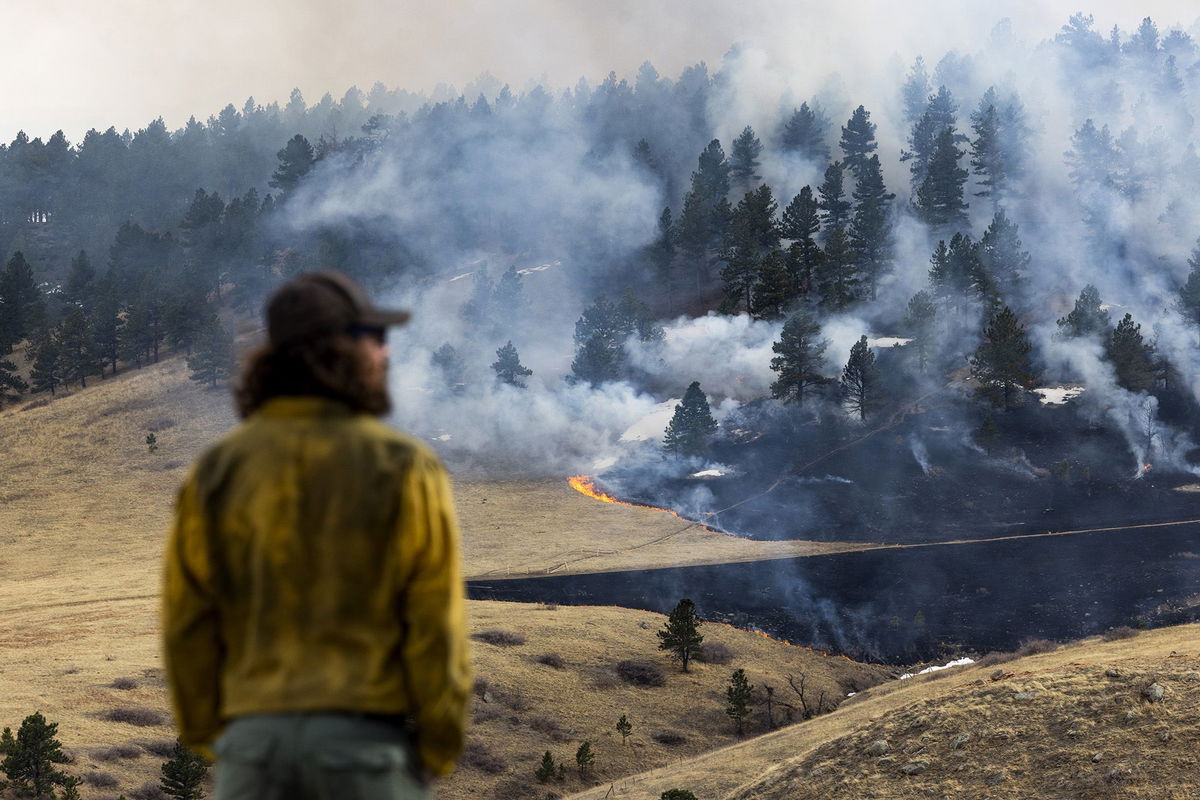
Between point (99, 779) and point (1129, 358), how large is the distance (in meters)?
63.1

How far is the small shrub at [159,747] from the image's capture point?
32156 mm

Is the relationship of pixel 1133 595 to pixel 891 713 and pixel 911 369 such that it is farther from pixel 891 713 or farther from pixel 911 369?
pixel 891 713

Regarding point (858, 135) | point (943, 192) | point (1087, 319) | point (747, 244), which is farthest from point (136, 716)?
point (858, 135)

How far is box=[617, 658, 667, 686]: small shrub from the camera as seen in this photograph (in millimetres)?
44312

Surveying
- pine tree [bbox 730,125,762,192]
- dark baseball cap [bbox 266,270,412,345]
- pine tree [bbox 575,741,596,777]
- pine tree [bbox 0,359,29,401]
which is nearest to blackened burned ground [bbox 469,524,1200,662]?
pine tree [bbox 575,741,596,777]

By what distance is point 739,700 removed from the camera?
3938cm

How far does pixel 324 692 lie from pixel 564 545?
203 ft

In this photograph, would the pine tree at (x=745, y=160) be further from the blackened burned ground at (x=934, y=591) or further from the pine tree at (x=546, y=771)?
the pine tree at (x=546, y=771)

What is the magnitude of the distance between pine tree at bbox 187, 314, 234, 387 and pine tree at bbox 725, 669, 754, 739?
5863 centimetres

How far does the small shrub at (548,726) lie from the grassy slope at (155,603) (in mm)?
67

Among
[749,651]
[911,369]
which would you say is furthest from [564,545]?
[911,369]

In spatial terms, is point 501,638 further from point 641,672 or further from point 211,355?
point 211,355

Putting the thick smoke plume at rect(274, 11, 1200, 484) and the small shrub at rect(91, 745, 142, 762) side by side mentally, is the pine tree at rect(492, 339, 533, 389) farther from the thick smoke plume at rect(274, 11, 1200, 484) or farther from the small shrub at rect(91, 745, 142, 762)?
the small shrub at rect(91, 745, 142, 762)

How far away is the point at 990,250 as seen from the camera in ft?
269
